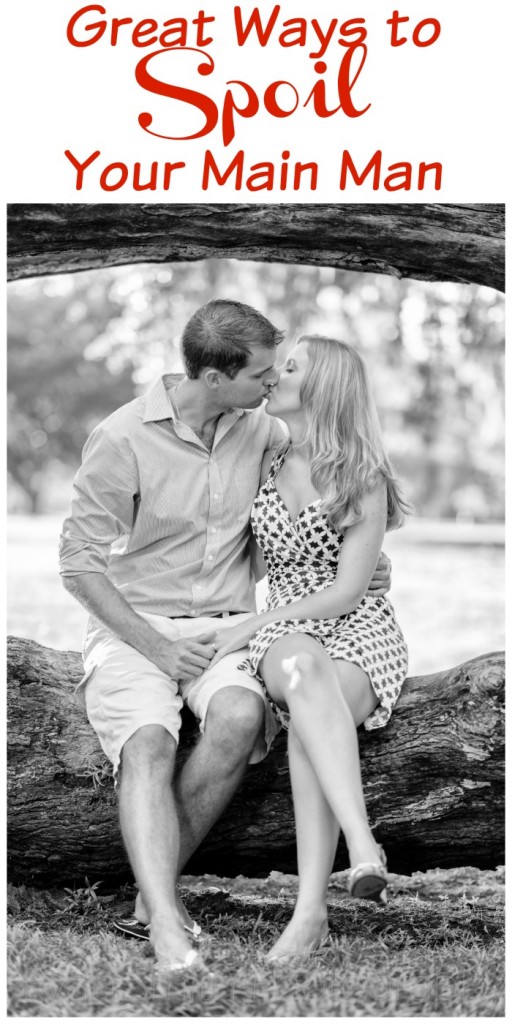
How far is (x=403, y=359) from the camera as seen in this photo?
41.4 ft

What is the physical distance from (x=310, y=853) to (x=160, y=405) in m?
1.69

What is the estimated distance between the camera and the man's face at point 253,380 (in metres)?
3.93

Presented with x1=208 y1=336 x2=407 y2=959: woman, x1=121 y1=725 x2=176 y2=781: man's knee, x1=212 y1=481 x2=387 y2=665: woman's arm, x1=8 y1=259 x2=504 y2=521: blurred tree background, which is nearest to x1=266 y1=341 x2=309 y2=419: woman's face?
x1=208 y1=336 x2=407 y2=959: woman

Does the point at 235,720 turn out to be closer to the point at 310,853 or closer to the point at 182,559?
the point at 310,853

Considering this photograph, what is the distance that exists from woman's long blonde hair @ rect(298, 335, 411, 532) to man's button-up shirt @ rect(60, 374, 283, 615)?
378 mm

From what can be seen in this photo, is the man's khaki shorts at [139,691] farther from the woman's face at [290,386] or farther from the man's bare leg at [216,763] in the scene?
the woman's face at [290,386]

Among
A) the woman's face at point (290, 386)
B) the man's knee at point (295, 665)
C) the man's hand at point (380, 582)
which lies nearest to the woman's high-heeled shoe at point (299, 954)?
the man's knee at point (295, 665)

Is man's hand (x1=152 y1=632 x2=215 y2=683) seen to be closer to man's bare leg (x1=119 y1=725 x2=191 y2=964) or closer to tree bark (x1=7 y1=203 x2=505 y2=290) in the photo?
man's bare leg (x1=119 y1=725 x2=191 y2=964)

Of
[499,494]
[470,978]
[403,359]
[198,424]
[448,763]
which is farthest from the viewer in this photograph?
[499,494]

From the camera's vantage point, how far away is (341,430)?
12.7ft

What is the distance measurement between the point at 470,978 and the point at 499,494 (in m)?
30.2

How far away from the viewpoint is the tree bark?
4.12 meters
